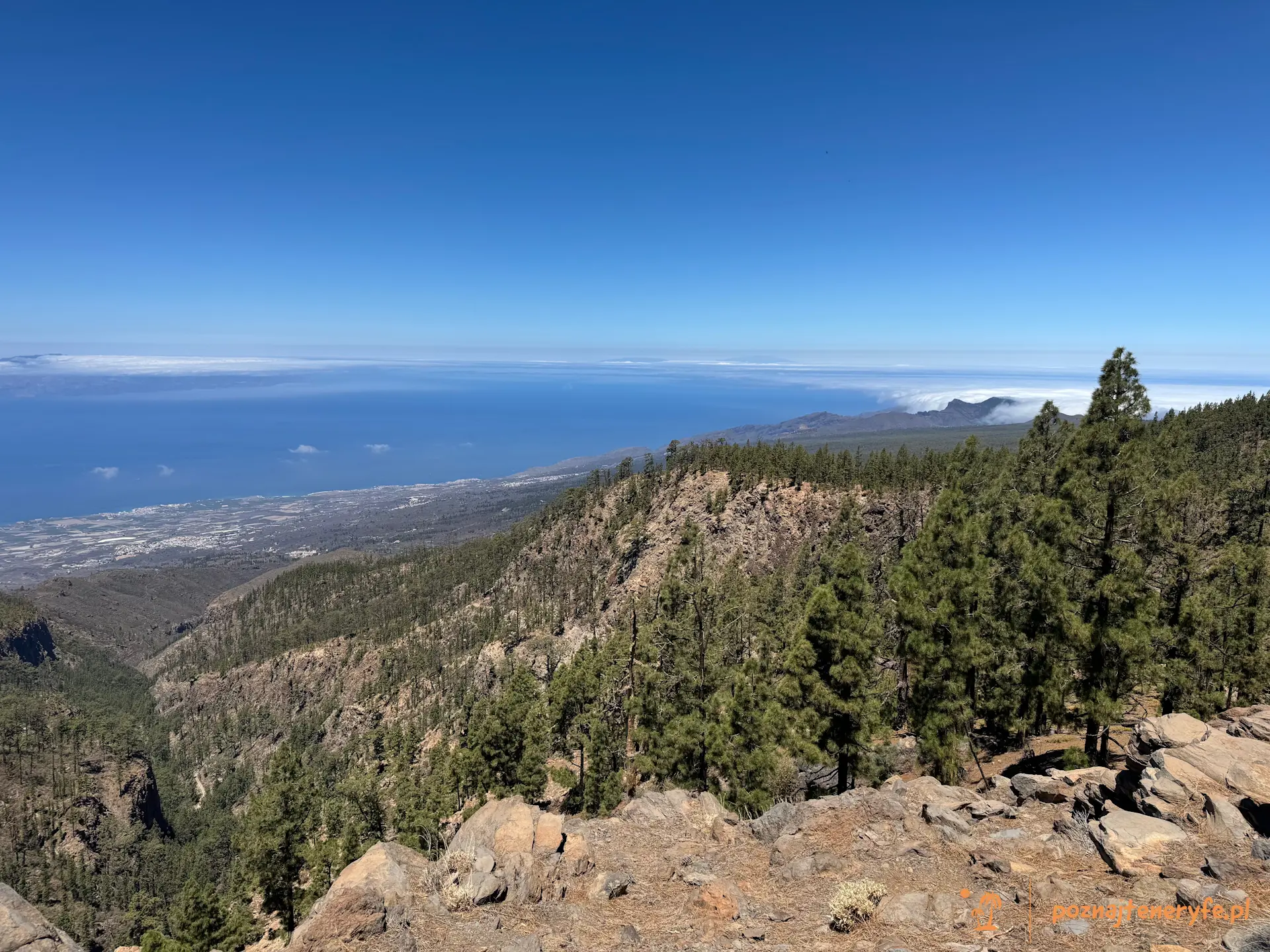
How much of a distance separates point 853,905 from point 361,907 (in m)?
10.2

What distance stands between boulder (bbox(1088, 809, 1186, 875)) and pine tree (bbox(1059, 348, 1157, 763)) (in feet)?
33.0

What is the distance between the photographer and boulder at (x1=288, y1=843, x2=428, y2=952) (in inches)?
480

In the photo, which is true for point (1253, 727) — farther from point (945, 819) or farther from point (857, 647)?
point (857, 647)

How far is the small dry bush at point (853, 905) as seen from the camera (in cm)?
1189

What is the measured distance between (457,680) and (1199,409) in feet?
551

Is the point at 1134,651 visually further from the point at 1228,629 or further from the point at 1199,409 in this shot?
the point at 1199,409

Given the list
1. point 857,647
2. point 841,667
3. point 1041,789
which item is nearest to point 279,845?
point 841,667

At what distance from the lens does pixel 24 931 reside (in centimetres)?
1195

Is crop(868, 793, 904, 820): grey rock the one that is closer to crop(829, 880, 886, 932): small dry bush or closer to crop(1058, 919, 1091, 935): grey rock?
crop(829, 880, 886, 932): small dry bush

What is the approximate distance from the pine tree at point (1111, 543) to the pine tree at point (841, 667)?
23.9 feet

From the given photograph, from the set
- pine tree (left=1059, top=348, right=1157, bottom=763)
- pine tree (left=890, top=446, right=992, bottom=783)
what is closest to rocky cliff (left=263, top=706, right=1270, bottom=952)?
pine tree (left=1059, top=348, right=1157, bottom=763)

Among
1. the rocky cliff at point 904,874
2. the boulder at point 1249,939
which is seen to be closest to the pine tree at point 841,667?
the rocky cliff at point 904,874

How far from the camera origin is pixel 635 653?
34688 millimetres

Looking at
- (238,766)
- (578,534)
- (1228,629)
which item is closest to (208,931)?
(1228,629)
